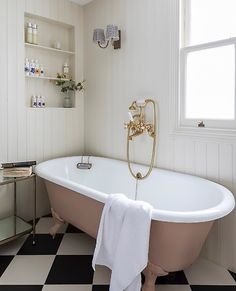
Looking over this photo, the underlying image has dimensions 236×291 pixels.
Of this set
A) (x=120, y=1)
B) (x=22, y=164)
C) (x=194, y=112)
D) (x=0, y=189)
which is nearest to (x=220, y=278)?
(x=194, y=112)

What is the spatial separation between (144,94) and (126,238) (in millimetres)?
1409

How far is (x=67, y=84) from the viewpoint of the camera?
2.97 metres

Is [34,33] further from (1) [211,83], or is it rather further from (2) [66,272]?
(2) [66,272]

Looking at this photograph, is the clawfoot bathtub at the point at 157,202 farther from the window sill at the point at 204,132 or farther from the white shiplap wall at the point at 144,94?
the window sill at the point at 204,132

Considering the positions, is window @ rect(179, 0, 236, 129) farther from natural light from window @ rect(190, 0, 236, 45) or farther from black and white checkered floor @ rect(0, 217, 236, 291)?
black and white checkered floor @ rect(0, 217, 236, 291)

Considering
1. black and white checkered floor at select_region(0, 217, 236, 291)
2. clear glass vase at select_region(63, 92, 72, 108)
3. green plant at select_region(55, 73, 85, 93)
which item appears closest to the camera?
black and white checkered floor at select_region(0, 217, 236, 291)

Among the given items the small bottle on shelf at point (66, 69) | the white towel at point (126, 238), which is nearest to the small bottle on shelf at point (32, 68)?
the small bottle on shelf at point (66, 69)

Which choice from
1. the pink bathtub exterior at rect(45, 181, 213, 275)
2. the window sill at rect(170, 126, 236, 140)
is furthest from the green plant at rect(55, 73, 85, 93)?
the pink bathtub exterior at rect(45, 181, 213, 275)

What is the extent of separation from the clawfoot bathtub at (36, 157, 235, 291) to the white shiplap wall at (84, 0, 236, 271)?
169mm

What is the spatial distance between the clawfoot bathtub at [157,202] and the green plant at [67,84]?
802 mm

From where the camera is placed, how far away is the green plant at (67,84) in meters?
2.84

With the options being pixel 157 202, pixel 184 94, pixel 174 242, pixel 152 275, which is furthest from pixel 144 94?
pixel 152 275

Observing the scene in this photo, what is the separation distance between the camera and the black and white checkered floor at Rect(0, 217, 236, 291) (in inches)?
65.5

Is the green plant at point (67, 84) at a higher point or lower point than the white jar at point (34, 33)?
lower
